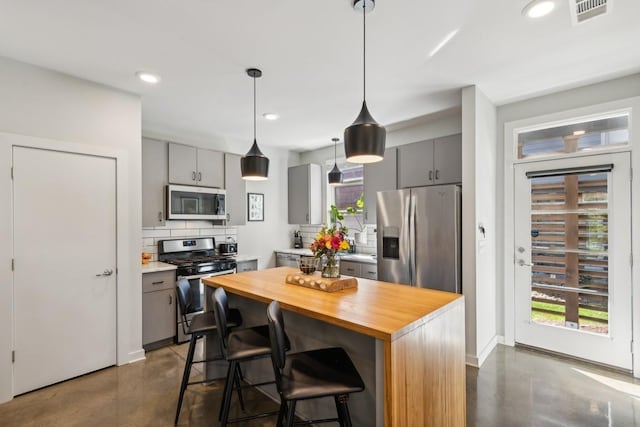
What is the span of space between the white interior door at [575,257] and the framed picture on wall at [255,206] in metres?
3.69

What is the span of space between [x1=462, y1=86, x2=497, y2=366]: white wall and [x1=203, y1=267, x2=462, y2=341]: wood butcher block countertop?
3.88 ft

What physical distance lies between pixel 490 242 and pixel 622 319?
1261mm

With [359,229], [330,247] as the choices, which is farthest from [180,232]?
[330,247]

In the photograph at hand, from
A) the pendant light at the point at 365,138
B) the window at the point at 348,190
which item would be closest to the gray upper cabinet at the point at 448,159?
the window at the point at 348,190

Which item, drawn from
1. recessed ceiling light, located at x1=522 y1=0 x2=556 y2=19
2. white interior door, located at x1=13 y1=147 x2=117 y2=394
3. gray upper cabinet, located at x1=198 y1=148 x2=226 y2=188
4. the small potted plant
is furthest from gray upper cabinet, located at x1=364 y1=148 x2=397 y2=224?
white interior door, located at x1=13 y1=147 x2=117 y2=394

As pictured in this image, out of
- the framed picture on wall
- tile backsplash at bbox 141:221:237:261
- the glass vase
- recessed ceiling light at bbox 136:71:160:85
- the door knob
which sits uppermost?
recessed ceiling light at bbox 136:71:160:85

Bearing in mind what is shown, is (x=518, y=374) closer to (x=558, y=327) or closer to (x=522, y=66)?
(x=558, y=327)

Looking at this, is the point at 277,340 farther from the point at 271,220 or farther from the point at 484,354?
the point at 271,220

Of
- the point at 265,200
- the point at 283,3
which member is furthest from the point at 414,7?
the point at 265,200

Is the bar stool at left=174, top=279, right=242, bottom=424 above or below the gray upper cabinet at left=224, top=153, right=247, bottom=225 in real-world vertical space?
below

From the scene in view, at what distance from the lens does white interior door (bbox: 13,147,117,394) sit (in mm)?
2549

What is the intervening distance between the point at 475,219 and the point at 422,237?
541 mm

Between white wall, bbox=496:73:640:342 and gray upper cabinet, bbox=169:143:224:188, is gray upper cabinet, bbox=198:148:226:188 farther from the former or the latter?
white wall, bbox=496:73:640:342

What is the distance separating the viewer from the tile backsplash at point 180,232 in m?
4.04
